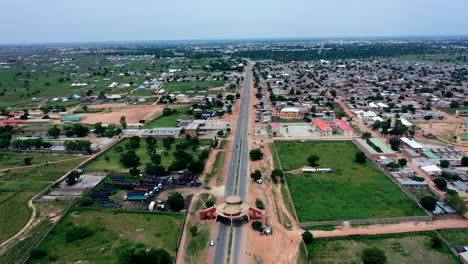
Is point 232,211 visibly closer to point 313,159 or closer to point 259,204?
point 259,204

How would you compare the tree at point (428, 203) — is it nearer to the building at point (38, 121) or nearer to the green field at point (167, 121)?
the green field at point (167, 121)

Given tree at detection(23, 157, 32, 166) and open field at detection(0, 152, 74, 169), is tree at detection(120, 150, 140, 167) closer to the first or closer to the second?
open field at detection(0, 152, 74, 169)

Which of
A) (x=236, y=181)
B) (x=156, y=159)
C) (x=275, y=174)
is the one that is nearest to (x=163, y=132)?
(x=156, y=159)

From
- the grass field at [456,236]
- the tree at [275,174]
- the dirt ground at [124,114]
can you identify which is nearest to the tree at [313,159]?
the tree at [275,174]

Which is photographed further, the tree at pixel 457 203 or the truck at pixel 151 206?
the truck at pixel 151 206

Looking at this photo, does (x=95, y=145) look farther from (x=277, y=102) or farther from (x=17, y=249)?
(x=277, y=102)
